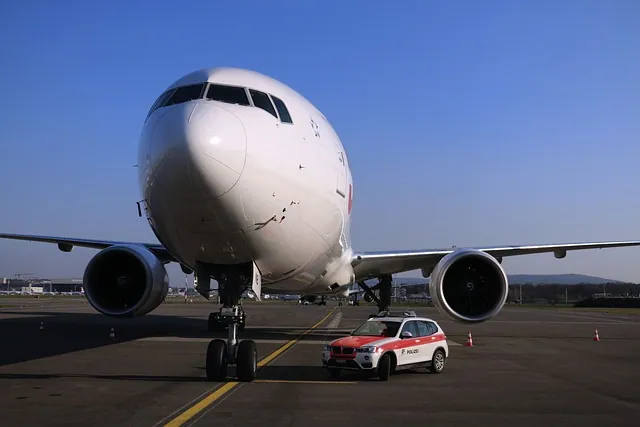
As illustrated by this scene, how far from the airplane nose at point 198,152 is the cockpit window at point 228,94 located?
600 millimetres

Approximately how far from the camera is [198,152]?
25.3ft

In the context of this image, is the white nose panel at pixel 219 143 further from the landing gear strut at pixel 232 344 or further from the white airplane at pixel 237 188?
the landing gear strut at pixel 232 344

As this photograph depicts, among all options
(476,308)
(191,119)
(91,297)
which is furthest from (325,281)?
(191,119)

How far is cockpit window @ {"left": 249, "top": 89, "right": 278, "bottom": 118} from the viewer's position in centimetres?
920

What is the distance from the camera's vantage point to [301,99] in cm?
1125

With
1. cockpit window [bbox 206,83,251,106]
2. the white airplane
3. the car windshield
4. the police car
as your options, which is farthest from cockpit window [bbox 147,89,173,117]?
the car windshield

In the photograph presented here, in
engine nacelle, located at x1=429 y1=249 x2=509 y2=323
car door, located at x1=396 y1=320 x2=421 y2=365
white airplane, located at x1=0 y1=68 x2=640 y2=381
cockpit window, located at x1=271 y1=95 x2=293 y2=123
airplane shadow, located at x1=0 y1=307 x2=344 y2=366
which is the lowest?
airplane shadow, located at x1=0 y1=307 x2=344 y2=366

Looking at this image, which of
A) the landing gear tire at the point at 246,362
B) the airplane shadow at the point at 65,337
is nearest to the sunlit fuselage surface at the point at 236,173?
the landing gear tire at the point at 246,362

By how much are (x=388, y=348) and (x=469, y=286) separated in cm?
455

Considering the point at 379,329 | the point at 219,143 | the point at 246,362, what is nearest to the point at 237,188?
the point at 219,143

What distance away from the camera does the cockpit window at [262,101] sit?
920cm

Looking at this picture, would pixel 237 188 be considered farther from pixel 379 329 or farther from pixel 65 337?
pixel 65 337

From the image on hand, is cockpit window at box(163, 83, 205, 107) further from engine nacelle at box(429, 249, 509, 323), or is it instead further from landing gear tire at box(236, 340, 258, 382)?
engine nacelle at box(429, 249, 509, 323)

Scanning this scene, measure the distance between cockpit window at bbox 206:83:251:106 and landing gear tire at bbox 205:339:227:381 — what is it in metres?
3.97
